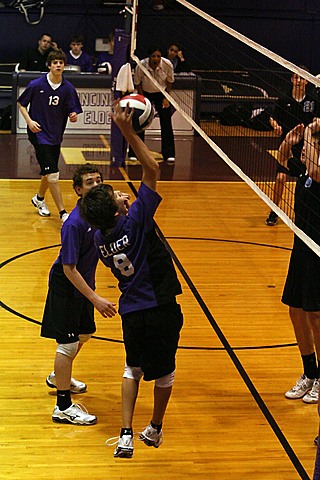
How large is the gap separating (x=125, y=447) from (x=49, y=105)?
255 inches

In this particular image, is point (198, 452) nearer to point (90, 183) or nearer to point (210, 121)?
point (90, 183)

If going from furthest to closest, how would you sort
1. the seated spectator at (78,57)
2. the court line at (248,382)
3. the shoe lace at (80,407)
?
the seated spectator at (78,57) → the shoe lace at (80,407) → the court line at (248,382)

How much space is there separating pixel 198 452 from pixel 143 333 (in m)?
1.05

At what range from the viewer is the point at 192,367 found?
7855mm

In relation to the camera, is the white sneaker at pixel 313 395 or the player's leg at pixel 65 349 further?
the white sneaker at pixel 313 395

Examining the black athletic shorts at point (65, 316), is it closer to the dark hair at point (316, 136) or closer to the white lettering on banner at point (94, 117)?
the dark hair at point (316, 136)

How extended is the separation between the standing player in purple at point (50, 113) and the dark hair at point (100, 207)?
5.90 m

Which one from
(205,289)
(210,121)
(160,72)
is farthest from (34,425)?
(210,121)

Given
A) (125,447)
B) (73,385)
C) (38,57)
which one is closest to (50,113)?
(73,385)

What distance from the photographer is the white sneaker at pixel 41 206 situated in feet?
40.0

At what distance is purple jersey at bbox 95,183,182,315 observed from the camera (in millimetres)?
5750

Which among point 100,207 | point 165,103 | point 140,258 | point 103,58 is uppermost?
point 100,207

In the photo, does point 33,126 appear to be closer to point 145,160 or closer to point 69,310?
point 69,310

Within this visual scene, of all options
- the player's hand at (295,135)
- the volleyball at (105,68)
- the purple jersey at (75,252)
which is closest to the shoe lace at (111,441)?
the purple jersey at (75,252)
